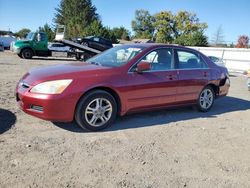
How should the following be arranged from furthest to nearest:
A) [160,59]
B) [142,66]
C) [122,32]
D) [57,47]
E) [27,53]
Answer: [122,32], [57,47], [27,53], [160,59], [142,66]

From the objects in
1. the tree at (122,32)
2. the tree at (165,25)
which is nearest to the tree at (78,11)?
the tree at (122,32)

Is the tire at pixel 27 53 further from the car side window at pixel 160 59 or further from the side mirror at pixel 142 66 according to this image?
the side mirror at pixel 142 66

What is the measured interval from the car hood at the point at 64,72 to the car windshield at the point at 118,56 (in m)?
0.36

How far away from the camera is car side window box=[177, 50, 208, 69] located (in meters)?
6.91

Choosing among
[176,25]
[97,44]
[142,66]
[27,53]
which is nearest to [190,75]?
[142,66]

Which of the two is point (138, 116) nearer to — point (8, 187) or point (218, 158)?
point (218, 158)

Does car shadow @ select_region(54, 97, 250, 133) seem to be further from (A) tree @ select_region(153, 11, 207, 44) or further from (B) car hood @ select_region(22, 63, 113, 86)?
(A) tree @ select_region(153, 11, 207, 44)

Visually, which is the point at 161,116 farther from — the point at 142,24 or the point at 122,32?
the point at 142,24

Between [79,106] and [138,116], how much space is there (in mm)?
1717

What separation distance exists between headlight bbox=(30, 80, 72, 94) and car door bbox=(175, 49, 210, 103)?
2.61 m

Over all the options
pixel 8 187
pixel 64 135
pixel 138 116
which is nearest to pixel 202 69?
pixel 138 116

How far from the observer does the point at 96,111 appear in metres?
5.43

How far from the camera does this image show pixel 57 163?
4031 millimetres

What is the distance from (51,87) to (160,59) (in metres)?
2.48
